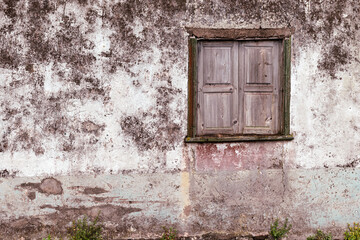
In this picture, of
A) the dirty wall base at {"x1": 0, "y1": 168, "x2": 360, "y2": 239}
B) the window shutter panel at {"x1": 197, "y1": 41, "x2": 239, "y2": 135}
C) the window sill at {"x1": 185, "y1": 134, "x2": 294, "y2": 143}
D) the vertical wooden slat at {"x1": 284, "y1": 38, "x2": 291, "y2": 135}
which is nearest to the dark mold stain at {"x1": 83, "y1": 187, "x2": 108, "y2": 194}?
the dirty wall base at {"x1": 0, "y1": 168, "x2": 360, "y2": 239}

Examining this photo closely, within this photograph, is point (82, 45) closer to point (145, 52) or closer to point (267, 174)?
point (145, 52)

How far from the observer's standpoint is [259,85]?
174 inches

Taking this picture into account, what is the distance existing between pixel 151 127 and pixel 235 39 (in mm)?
1540

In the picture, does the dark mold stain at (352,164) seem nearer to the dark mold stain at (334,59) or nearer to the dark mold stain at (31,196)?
the dark mold stain at (334,59)

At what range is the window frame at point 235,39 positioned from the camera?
13.9ft

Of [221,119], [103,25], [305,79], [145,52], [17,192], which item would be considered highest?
[103,25]

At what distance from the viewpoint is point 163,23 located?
420 cm

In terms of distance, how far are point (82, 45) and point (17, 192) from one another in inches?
76.7

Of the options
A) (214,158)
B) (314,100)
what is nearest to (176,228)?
(214,158)

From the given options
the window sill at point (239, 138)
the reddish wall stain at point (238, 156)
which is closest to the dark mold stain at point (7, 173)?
the window sill at point (239, 138)

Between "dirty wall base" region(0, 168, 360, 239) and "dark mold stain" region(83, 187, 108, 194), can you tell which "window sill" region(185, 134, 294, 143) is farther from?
"dark mold stain" region(83, 187, 108, 194)

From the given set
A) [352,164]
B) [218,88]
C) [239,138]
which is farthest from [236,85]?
[352,164]

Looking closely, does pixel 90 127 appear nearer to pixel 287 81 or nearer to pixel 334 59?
pixel 287 81

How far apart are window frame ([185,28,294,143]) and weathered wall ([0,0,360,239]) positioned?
8 cm
